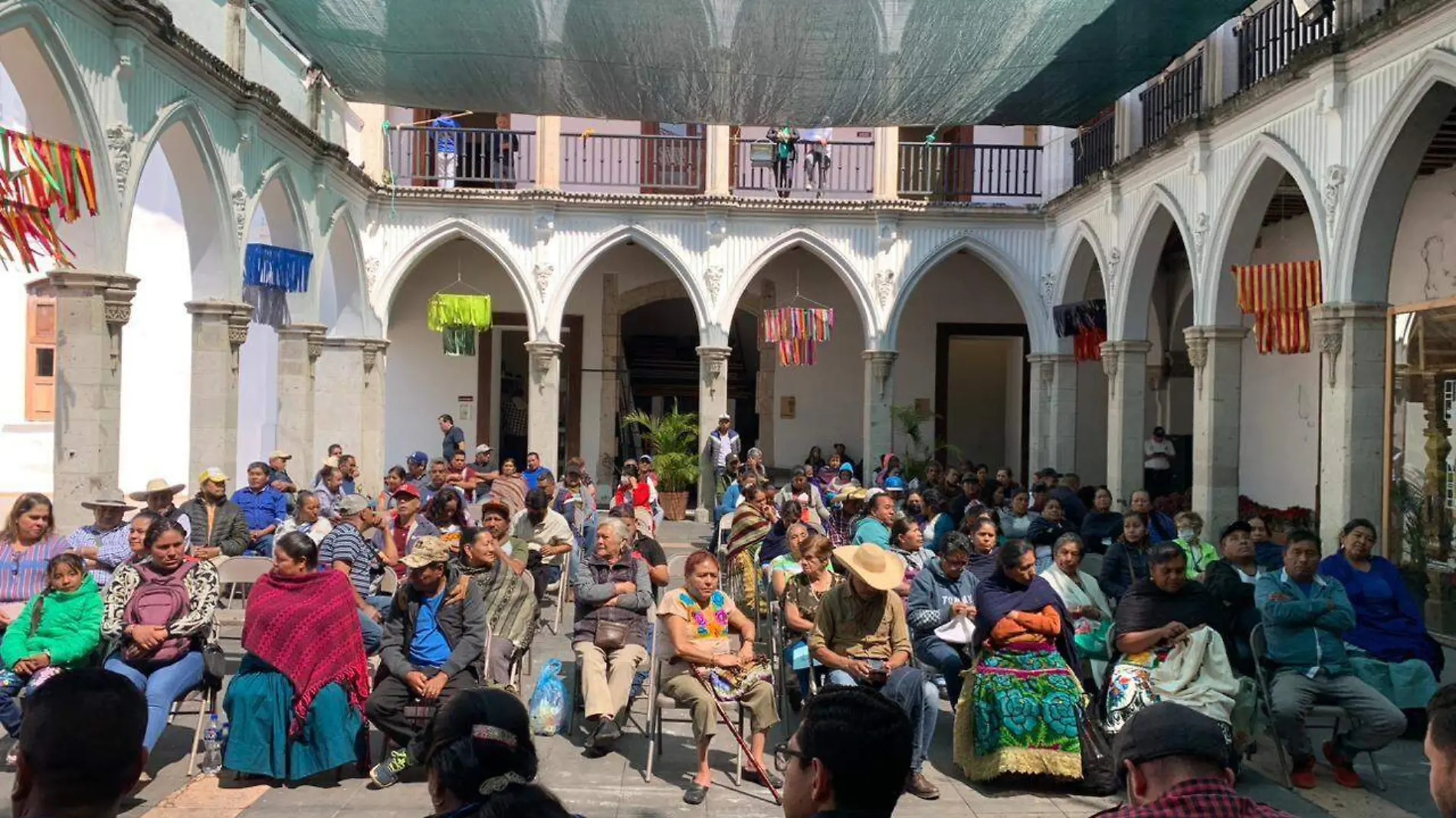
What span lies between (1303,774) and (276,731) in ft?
16.8

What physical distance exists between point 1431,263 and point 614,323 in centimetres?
1263

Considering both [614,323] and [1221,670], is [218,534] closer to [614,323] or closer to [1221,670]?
[1221,670]

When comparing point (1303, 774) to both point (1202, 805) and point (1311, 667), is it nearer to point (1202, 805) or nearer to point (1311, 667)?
point (1311, 667)

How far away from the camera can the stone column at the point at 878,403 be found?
58.3 ft

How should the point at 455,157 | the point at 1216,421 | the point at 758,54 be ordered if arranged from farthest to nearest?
the point at 455,157
the point at 1216,421
the point at 758,54

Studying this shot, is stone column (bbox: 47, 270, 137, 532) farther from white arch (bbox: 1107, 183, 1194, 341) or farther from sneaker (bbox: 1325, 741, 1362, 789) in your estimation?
white arch (bbox: 1107, 183, 1194, 341)

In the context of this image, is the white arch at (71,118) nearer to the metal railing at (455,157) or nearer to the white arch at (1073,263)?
the metal railing at (455,157)

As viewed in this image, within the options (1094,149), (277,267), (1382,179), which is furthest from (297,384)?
(1382,179)

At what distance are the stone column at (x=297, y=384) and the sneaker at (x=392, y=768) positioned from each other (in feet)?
31.6

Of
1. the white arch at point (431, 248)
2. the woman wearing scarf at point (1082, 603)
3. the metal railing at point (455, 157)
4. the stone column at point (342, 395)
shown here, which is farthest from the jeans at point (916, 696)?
the metal railing at point (455, 157)

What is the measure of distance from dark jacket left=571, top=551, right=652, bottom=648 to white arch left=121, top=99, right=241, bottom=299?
6.61 meters

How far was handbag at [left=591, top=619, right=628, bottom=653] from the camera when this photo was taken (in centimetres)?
651

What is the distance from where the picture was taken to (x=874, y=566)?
5.80 m

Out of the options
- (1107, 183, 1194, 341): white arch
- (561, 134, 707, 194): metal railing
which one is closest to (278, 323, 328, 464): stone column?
(561, 134, 707, 194): metal railing
